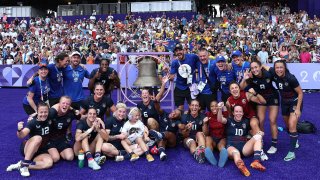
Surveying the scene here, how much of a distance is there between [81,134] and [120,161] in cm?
80

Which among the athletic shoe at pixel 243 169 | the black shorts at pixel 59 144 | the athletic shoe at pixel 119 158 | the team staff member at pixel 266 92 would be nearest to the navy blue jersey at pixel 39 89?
the black shorts at pixel 59 144

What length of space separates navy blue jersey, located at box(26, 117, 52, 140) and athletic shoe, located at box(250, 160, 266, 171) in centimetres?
331

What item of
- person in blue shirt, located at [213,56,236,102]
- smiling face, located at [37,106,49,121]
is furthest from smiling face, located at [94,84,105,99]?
person in blue shirt, located at [213,56,236,102]

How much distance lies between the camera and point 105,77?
7633 mm

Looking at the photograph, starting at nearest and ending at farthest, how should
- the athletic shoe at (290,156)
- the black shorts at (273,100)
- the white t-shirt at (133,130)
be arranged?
the athletic shoe at (290,156) < the white t-shirt at (133,130) < the black shorts at (273,100)

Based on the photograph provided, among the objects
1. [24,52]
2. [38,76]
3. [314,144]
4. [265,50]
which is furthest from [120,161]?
[24,52]

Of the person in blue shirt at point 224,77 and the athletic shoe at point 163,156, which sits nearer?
the athletic shoe at point 163,156

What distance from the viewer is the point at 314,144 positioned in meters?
7.11

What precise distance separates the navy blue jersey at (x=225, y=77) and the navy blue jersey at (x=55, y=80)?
3.14 metres

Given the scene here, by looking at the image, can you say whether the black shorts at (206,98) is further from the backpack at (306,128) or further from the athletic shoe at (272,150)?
the backpack at (306,128)

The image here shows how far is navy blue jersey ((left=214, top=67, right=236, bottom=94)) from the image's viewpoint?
736 centimetres

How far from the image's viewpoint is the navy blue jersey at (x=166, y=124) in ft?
22.0

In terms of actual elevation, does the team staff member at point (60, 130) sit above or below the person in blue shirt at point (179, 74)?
below

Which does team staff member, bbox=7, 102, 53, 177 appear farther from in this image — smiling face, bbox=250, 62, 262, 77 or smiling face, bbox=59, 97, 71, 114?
smiling face, bbox=250, 62, 262, 77
